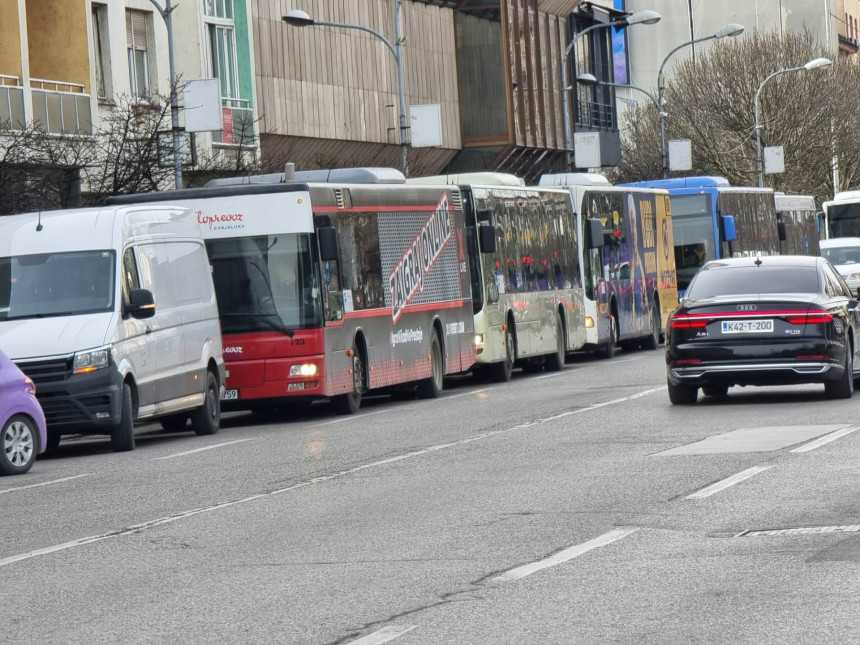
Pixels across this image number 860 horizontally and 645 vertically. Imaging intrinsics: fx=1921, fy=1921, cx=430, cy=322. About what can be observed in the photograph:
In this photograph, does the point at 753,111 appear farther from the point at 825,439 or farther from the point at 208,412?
the point at 825,439

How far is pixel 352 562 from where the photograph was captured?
9711 mm

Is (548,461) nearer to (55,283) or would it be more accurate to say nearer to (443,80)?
(55,283)

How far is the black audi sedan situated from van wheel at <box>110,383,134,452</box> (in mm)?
5743

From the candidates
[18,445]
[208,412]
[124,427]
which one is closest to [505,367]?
[208,412]

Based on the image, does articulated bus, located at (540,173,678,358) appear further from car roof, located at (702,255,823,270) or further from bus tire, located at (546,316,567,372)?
car roof, located at (702,255,823,270)

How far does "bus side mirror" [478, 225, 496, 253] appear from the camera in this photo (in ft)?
94.3

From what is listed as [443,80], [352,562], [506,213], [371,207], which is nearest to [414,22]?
[443,80]

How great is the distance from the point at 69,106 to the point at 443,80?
23.3 meters

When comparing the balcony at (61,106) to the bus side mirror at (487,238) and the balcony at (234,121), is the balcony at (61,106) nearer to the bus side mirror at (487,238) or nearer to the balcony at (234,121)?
the balcony at (234,121)

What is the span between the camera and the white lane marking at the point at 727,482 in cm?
1222

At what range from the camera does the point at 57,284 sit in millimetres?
18984

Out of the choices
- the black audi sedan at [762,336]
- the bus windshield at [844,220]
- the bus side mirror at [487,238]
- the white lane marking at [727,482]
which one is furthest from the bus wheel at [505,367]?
the bus windshield at [844,220]

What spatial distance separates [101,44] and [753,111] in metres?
38.9

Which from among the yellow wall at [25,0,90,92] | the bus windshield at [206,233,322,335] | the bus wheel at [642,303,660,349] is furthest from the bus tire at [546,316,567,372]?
the yellow wall at [25,0,90,92]
